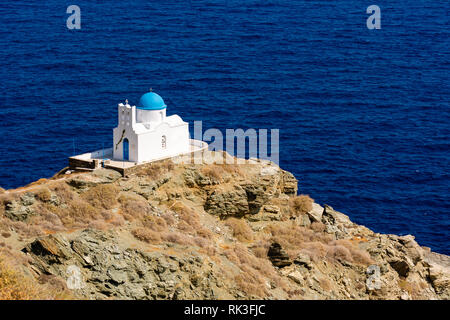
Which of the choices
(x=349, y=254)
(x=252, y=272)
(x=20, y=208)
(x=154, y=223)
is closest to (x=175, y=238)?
(x=154, y=223)

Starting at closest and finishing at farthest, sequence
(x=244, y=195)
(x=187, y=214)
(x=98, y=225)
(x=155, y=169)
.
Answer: (x=98, y=225), (x=187, y=214), (x=155, y=169), (x=244, y=195)

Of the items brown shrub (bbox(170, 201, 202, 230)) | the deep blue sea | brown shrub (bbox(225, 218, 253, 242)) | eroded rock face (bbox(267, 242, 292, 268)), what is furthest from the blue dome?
the deep blue sea

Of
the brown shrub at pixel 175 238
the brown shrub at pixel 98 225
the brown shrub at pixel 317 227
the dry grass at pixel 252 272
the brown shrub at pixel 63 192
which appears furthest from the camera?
the brown shrub at pixel 317 227

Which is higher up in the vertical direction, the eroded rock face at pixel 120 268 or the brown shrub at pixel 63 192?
the brown shrub at pixel 63 192

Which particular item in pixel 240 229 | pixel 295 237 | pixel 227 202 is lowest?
pixel 295 237

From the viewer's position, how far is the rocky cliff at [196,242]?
5916 cm

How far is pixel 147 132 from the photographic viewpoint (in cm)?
7575

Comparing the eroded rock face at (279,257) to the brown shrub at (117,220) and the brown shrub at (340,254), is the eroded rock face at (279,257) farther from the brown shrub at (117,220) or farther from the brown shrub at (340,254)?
the brown shrub at (117,220)

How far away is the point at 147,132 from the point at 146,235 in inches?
547

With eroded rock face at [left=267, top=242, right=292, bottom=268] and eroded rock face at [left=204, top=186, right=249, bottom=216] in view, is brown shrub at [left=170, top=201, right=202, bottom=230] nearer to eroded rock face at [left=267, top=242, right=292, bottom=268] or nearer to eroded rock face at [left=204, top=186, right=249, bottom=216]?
eroded rock face at [left=204, top=186, right=249, bottom=216]

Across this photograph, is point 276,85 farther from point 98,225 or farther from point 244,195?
point 98,225

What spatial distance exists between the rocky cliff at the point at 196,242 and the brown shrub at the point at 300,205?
0.40 feet

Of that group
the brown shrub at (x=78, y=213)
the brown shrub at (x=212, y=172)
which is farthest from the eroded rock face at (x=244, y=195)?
the brown shrub at (x=78, y=213)

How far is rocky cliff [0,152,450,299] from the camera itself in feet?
194
